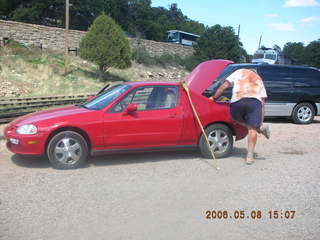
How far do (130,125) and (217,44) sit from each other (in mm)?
39430

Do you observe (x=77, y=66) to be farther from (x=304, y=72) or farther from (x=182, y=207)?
(x=182, y=207)

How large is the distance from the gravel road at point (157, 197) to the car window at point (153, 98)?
40.6 inches

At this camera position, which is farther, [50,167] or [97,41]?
[97,41]

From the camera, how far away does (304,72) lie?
10922 millimetres

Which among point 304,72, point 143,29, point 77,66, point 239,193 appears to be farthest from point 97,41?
point 143,29

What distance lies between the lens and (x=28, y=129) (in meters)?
5.57

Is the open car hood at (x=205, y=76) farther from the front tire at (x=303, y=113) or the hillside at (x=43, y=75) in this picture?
the hillside at (x=43, y=75)

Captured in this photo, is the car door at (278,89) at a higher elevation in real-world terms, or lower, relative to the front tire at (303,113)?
higher

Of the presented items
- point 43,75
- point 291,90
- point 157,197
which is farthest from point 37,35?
point 157,197

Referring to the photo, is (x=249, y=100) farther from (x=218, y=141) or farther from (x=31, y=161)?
(x=31, y=161)

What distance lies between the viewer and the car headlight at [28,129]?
219 inches

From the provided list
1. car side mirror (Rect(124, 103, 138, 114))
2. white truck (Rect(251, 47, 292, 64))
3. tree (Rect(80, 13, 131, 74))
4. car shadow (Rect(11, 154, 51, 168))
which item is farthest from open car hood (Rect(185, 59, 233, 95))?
white truck (Rect(251, 47, 292, 64))

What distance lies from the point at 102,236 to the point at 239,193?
2.14m

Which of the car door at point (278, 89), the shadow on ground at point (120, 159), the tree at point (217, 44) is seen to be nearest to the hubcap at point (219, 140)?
the shadow on ground at point (120, 159)
